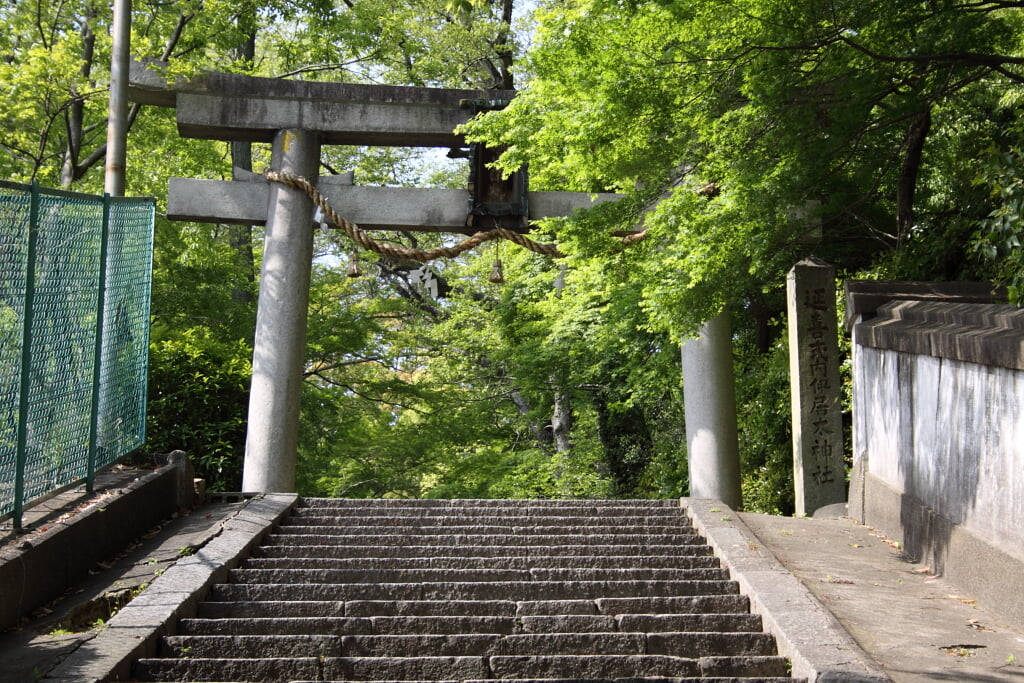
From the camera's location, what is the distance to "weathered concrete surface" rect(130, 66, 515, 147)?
453 inches

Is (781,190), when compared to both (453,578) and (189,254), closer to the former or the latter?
(453,578)

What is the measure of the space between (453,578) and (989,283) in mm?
5709

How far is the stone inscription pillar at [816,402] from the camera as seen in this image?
9.58 metres

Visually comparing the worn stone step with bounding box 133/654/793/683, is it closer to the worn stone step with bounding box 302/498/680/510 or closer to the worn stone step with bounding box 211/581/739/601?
the worn stone step with bounding box 211/581/739/601

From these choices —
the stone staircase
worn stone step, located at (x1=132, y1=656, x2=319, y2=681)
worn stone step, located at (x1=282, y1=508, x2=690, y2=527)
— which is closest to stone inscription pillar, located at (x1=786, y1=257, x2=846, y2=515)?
worn stone step, located at (x1=282, y1=508, x2=690, y2=527)

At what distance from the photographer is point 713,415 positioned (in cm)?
1116

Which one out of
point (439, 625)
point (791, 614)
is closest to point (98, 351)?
point (439, 625)

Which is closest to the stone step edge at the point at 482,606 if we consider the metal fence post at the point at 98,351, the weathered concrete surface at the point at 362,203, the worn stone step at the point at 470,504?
the metal fence post at the point at 98,351

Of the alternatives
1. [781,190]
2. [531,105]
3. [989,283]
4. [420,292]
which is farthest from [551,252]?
[420,292]

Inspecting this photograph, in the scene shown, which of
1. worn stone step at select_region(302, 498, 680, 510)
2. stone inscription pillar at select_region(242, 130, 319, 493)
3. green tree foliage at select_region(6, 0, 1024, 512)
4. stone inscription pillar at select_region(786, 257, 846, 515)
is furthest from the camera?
stone inscription pillar at select_region(242, 130, 319, 493)

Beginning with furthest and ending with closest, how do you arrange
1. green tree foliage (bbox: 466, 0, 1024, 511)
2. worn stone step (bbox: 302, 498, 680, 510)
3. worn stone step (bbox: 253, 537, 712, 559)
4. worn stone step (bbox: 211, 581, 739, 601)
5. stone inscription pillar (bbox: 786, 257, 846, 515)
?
1. stone inscription pillar (bbox: 786, 257, 846, 515)
2. worn stone step (bbox: 302, 498, 680, 510)
3. green tree foliage (bbox: 466, 0, 1024, 511)
4. worn stone step (bbox: 253, 537, 712, 559)
5. worn stone step (bbox: 211, 581, 739, 601)

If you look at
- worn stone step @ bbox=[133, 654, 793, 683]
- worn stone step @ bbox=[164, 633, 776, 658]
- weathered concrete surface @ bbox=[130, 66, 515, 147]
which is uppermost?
weathered concrete surface @ bbox=[130, 66, 515, 147]

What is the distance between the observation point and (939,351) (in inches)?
277

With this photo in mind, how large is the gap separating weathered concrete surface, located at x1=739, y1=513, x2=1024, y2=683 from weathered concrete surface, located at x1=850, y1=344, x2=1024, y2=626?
16 cm
